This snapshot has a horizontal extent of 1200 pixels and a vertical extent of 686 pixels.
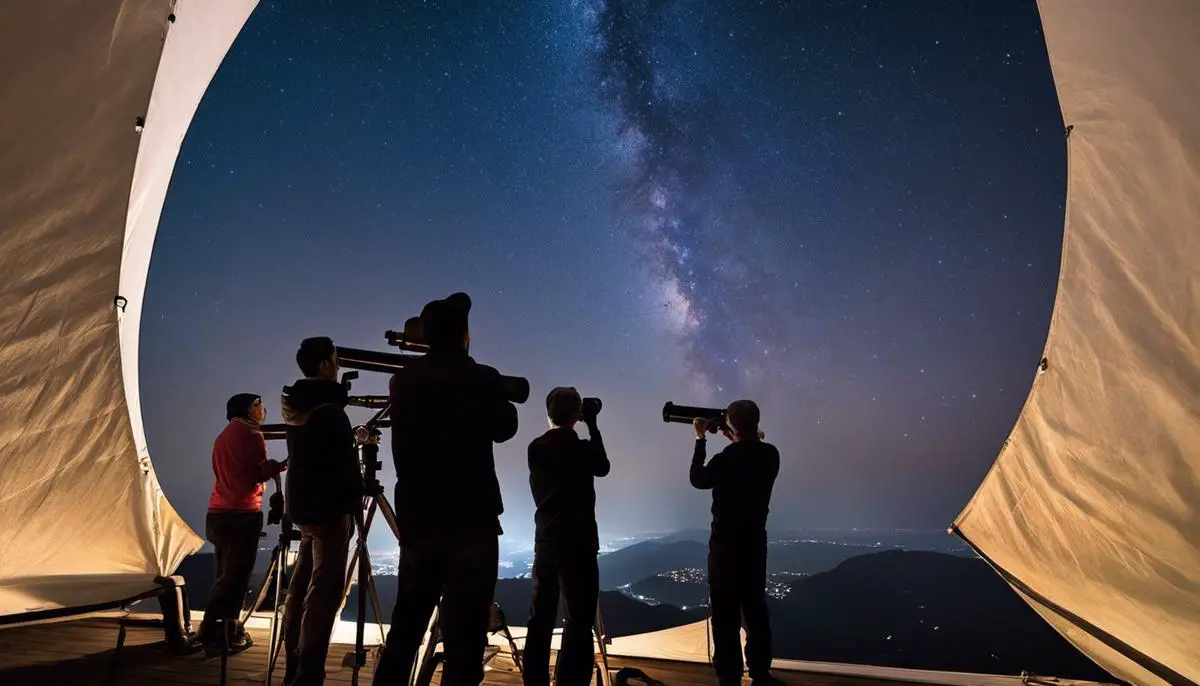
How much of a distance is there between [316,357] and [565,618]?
5.43ft

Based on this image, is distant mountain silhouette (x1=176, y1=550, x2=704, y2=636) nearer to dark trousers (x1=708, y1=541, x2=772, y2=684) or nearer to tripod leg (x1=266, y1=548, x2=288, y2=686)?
dark trousers (x1=708, y1=541, x2=772, y2=684)

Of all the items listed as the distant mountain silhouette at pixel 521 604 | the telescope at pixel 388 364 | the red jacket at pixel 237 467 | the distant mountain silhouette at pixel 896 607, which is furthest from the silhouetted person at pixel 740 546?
the distant mountain silhouette at pixel 896 607

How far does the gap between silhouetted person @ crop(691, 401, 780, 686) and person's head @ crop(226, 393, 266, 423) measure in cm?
283

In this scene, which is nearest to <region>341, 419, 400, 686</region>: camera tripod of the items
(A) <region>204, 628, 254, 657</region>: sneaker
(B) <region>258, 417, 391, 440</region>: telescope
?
(B) <region>258, 417, 391, 440</region>: telescope

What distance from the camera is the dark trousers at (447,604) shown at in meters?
1.84

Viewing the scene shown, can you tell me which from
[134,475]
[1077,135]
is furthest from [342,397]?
[1077,135]

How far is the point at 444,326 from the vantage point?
204cm

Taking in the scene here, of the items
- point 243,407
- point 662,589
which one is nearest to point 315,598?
point 243,407

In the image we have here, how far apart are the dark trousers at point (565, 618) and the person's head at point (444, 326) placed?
1216mm

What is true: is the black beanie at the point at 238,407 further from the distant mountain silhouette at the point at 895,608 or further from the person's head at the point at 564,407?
the distant mountain silhouette at the point at 895,608

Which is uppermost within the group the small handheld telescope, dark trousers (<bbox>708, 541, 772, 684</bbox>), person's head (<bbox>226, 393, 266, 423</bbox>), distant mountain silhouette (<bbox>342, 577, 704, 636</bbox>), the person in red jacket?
person's head (<bbox>226, 393, 266, 423</bbox>)

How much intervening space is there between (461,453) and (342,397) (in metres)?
1.02

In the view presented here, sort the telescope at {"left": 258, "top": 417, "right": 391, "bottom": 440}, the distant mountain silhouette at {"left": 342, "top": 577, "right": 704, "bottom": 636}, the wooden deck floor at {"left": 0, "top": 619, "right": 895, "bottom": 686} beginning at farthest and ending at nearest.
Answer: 1. the distant mountain silhouette at {"left": 342, "top": 577, "right": 704, "bottom": 636}
2. the telescope at {"left": 258, "top": 417, "right": 391, "bottom": 440}
3. the wooden deck floor at {"left": 0, "top": 619, "right": 895, "bottom": 686}

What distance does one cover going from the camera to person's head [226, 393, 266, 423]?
3.78 m
